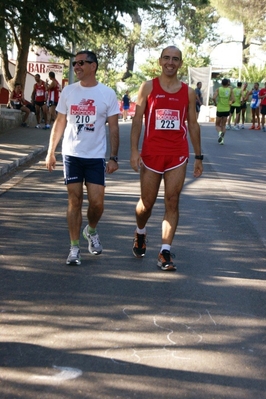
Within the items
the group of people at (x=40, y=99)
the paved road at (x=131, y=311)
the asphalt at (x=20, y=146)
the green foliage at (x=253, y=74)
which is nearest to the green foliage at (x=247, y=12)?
the green foliage at (x=253, y=74)

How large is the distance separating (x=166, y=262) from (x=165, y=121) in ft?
4.26

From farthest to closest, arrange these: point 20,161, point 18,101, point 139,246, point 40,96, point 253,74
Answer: point 253,74
point 18,101
point 40,96
point 20,161
point 139,246

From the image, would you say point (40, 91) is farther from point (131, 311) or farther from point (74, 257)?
point (131, 311)

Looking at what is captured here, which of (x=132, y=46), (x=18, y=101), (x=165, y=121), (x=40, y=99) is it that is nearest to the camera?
(x=165, y=121)

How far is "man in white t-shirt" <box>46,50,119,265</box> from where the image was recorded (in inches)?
288

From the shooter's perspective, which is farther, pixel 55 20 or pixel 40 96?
pixel 40 96

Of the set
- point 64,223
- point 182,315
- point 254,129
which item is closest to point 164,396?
point 182,315

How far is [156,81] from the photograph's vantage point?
7340 millimetres

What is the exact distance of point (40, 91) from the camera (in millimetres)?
26469

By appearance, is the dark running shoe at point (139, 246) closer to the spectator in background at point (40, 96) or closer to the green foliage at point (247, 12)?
the spectator in background at point (40, 96)

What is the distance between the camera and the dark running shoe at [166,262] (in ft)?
24.4

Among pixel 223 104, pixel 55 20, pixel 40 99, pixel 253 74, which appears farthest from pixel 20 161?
pixel 253 74

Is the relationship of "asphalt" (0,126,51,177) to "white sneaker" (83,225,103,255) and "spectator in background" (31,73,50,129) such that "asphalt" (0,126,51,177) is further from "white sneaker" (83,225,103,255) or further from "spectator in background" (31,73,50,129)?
"white sneaker" (83,225,103,255)

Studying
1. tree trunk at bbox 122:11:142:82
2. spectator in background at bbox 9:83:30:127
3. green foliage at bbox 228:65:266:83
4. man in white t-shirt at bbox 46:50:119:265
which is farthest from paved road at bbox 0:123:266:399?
tree trunk at bbox 122:11:142:82
